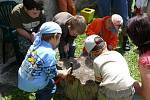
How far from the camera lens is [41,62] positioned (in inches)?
196

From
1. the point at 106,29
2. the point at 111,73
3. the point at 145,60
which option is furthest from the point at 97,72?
the point at 106,29

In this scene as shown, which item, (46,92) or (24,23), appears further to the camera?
(24,23)

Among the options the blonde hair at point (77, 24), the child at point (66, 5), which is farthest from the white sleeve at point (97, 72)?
the child at point (66, 5)

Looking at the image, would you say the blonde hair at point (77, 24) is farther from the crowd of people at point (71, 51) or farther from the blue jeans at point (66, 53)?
the blue jeans at point (66, 53)

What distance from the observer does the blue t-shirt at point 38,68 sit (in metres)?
4.96

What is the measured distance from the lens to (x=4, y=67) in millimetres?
6820

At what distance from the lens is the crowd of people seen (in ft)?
13.4

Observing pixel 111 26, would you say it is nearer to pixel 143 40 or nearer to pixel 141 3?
pixel 141 3

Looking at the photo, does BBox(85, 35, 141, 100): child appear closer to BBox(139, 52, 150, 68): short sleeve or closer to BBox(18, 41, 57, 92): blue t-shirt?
BBox(18, 41, 57, 92): blue t-shirt

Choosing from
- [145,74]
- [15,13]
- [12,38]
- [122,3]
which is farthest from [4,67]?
[145,74]

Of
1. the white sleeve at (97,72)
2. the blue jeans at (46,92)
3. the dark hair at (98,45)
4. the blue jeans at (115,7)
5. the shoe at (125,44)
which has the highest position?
the dark hair at (98,45)

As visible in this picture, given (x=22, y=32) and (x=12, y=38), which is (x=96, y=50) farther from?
(x=12, y=38)

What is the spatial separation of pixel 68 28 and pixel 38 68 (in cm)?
118

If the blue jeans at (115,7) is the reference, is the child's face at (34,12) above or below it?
above
